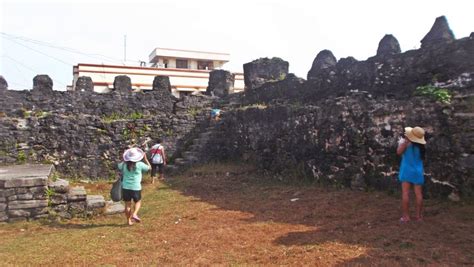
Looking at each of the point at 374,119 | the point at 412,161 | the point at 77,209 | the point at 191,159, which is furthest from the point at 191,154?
the point at 412,161

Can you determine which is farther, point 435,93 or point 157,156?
point 157,156

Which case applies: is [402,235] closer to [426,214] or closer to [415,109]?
[426,214]

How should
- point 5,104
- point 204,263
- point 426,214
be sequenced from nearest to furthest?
point 204,263
point 426,214
point 5,104

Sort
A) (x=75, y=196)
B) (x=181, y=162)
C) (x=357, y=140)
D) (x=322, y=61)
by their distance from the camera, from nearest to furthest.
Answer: (x=75, y=196) → (x=357, y=140) → (x=322, y=61) → (x=181, y=162)

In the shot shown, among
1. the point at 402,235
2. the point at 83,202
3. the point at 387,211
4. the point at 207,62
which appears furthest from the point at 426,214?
the point at 207,62

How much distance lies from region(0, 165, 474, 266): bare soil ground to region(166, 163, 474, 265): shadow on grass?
0.04 feet

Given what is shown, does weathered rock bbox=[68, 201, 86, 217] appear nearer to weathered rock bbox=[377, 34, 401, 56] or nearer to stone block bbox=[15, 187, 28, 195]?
stone block bbox=[15, 187, 28, 195]

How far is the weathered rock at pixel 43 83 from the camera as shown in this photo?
13.9m

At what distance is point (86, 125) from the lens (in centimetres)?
1234

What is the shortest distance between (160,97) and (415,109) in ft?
34.1

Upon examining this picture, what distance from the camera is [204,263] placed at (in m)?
4.53

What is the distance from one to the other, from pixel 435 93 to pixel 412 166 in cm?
174

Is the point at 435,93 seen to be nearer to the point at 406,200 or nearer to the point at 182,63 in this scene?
the point at 406,200

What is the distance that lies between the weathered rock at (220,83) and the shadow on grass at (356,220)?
7124 mm
